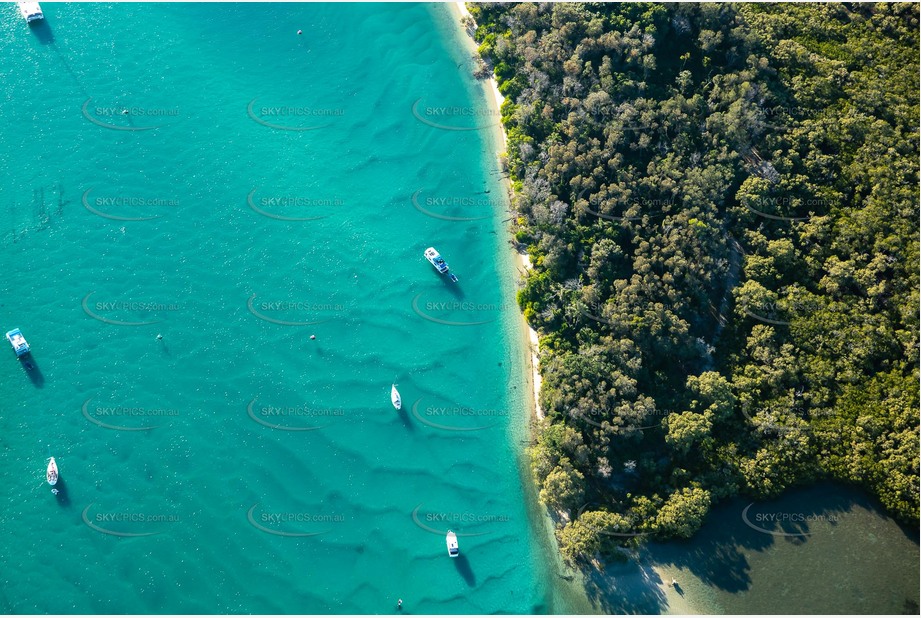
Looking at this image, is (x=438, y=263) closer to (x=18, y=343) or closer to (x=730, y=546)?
(x=730, y=546)

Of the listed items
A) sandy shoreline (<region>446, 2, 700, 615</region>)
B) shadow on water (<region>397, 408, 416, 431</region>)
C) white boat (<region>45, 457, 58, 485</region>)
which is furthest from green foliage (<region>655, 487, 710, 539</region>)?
white boat (<region>45, 457, 58, 485</region>)

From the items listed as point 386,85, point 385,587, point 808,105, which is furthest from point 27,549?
point 808,105

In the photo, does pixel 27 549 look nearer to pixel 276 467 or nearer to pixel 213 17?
pixel 276 467

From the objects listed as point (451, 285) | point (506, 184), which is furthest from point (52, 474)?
point (506, 184)

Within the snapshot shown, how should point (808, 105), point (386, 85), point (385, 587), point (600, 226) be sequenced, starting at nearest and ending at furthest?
point (385, 587) < point (600, 226) < point (808, 105) < point (386, 85)

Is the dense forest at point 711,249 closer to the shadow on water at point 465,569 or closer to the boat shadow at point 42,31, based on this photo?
the shadow on water at point 465,569

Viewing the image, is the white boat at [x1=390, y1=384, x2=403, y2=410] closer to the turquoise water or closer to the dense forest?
the turquoise water
